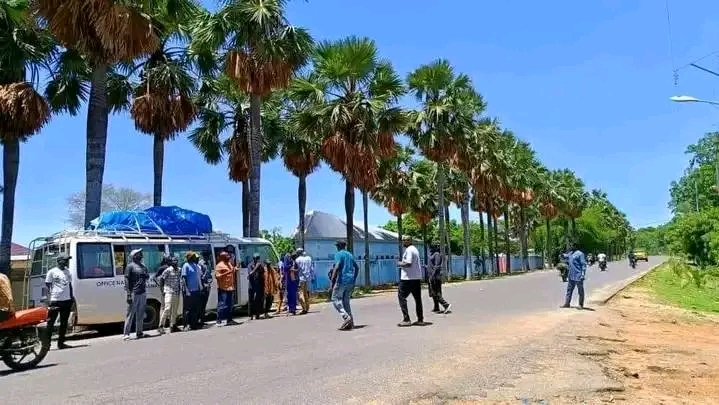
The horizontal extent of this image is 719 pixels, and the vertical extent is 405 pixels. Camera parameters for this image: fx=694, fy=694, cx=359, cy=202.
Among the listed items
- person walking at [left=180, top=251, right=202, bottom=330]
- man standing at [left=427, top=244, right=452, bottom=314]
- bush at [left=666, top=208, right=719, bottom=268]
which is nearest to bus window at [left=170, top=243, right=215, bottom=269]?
person walking at [left=180, top=251, right=202, bottom=330]

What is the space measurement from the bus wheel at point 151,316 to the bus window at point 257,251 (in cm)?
362

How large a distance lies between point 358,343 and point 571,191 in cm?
8647

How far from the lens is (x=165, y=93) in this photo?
78.5 ft

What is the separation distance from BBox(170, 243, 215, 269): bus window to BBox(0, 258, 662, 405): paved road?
2.95 metres

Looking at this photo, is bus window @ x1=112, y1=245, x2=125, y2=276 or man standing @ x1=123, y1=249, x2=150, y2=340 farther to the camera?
bus window @ x1=112, y1=245, x2=125, y2=276

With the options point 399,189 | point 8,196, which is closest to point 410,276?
point 8,196

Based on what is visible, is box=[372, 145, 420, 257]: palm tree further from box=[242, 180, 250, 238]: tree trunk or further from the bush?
the bush

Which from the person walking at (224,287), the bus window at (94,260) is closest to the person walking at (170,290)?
the bus window at (94,260)

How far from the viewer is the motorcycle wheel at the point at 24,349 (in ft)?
34.4

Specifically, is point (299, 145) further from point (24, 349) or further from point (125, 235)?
point (24, 349)

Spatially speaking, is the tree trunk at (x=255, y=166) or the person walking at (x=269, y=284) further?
the tree trunk at (x=255, y=166)

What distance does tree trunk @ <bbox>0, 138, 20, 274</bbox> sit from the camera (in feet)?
75.6

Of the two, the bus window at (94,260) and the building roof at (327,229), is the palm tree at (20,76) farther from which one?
the building roof at (327,229)

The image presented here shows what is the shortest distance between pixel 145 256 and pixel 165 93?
8.47 m
